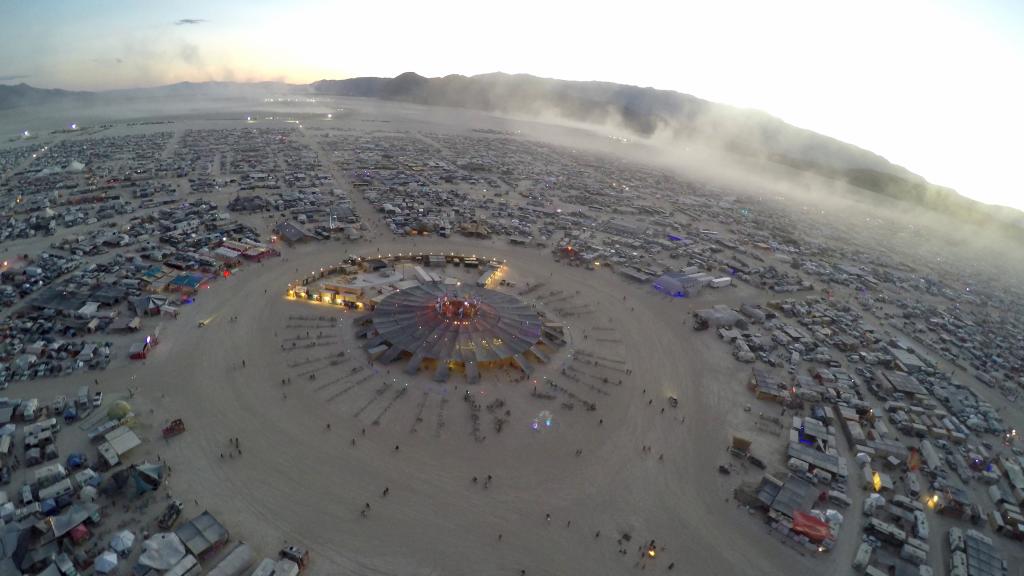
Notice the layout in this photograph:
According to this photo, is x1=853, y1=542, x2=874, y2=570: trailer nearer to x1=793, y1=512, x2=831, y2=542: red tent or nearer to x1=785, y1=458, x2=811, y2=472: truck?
x1=793, y1=512, x2=831, y2=542: red tent

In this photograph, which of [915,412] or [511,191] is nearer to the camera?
[915,412]

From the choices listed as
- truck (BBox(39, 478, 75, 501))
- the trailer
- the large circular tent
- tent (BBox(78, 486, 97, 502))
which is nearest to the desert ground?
the trailer

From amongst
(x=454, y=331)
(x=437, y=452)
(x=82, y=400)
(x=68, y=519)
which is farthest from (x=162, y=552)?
(x=454, y=331)

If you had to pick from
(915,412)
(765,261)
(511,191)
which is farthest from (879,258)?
(511,191)

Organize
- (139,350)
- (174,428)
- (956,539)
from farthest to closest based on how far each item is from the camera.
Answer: (139,350)
(174,428)
(956,539)

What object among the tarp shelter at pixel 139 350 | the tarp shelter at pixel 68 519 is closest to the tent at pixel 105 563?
the tarp shelter at pixel 68 519

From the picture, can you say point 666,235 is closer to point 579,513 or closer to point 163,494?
point 579,513

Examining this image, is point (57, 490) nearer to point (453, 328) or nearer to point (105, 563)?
point (105, 563)
